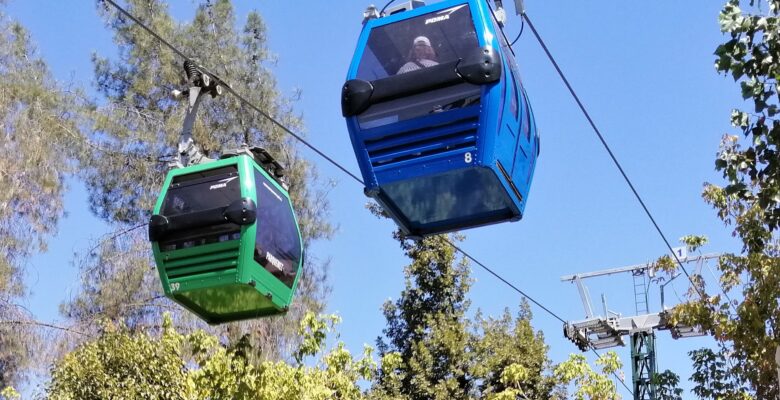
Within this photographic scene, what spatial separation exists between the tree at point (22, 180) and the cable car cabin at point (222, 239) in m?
9.06

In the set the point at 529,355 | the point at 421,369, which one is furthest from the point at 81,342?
the point at 529,355

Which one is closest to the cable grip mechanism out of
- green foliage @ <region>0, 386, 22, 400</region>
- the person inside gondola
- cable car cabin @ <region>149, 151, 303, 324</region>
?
cable car cabin @ <region>149, 151, 303, 324</region>

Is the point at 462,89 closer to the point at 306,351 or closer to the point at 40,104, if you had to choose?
the point at 306,351

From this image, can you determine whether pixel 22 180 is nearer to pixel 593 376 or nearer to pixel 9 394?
pixel 9 394

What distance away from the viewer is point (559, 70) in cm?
679

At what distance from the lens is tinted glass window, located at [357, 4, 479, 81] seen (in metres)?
5.84

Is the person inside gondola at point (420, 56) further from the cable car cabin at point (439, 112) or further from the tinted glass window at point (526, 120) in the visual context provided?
the tinted glass window at point (526, 120)

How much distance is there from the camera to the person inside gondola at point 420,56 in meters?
5.86

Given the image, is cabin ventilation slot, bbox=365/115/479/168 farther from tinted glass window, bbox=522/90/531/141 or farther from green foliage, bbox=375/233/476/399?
green foliage, bbox=375/233/476/399

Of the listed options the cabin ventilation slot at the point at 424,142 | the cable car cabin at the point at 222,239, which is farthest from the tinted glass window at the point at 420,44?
the cable car cabin at the point at 222,239

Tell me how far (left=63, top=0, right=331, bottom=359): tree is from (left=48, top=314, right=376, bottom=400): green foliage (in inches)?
98.0

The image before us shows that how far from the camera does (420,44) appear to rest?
234 inches

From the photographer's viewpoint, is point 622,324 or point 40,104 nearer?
point 40,104

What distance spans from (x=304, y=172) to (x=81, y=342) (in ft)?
18.8
